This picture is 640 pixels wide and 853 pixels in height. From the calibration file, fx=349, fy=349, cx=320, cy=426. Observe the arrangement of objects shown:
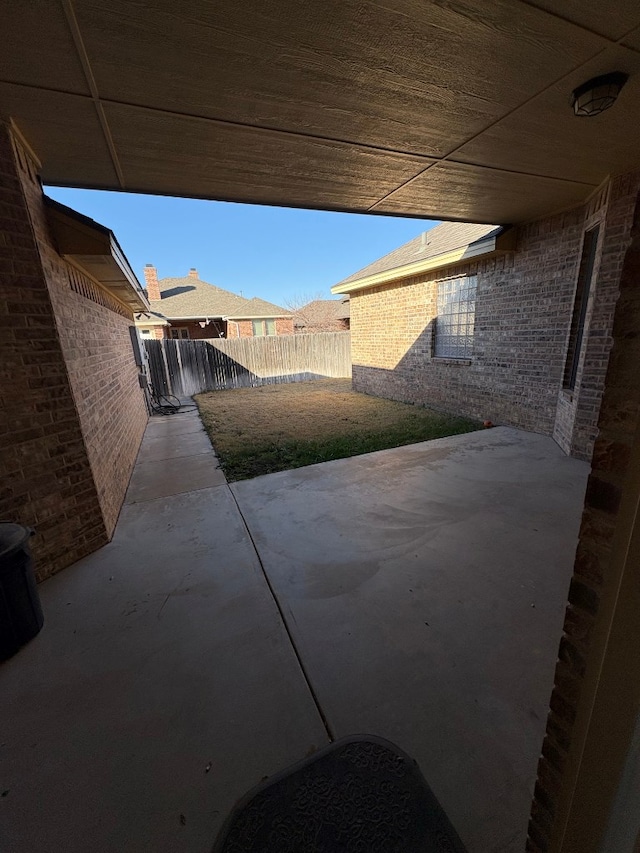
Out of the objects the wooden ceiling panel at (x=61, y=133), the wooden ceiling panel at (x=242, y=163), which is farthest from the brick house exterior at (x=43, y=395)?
the wooden ceiling panel at (x=242, y=163)

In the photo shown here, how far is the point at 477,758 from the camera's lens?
57.7 inches

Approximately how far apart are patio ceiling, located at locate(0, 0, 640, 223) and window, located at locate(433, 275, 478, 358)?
3.36 m

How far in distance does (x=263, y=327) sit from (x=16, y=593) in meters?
21.6

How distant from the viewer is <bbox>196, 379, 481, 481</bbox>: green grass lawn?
5.39m

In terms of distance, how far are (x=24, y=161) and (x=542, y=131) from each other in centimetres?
420

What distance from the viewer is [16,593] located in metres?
2.06

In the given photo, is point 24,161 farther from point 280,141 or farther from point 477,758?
point 477,758

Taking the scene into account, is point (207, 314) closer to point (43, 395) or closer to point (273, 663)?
point (43, 395)

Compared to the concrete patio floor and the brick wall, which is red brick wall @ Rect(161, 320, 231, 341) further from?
the brick wall

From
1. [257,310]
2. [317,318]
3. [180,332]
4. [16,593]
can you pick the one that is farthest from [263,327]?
[16,593]

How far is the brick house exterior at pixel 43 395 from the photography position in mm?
2438

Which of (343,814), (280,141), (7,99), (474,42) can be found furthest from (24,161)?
(343,814)

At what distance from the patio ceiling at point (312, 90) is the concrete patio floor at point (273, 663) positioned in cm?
330

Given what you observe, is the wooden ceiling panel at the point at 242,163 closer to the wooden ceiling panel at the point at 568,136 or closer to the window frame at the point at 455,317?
the wooden ceiling panel at the point at 568,136
